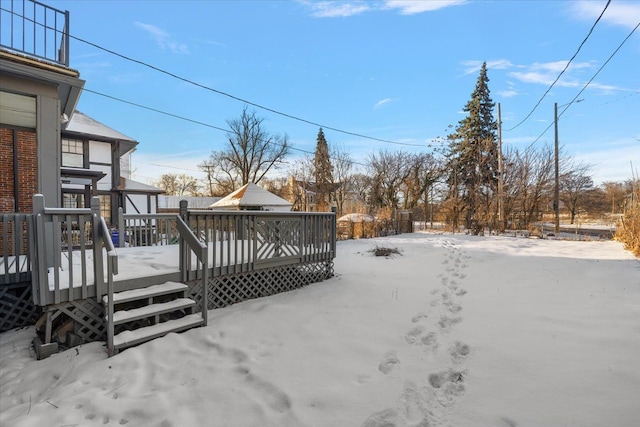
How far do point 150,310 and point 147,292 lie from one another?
23 cm

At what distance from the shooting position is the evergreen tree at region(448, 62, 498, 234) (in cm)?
1882

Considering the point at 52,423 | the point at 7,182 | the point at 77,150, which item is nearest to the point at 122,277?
the point at 52,423

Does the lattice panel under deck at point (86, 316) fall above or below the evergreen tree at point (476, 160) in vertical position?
below

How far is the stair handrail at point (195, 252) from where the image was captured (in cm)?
361

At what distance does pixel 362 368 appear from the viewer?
2.62m

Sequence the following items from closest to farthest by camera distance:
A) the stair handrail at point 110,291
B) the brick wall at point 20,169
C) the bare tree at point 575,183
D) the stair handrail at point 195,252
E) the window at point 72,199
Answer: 1. the stair handrail at point 110,291
2. the stair handrail at point 195,252
3. the brick wall at point 20,169
4. the window at point 72,199
5. the bare tree at point 575,183

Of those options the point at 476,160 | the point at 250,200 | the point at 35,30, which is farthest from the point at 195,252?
the point at 476,160

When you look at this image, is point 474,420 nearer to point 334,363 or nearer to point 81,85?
point 334,363

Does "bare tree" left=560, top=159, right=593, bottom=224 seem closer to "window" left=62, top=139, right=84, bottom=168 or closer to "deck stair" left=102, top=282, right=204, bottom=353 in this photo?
"deck stair" left=102, top=282, right=204, bottom=353

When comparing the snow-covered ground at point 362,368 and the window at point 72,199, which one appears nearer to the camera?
the snow-covered ground at point 362,368

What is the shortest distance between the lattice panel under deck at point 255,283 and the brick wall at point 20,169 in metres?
4.27

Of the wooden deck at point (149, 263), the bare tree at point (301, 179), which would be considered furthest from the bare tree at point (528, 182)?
the wooden deck at point (149, 263)

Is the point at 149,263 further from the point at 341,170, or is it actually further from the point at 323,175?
the point at 341,170

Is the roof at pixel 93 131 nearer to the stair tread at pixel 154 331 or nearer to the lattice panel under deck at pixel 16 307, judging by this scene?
the lattice panel under deck at pixel 16 307
